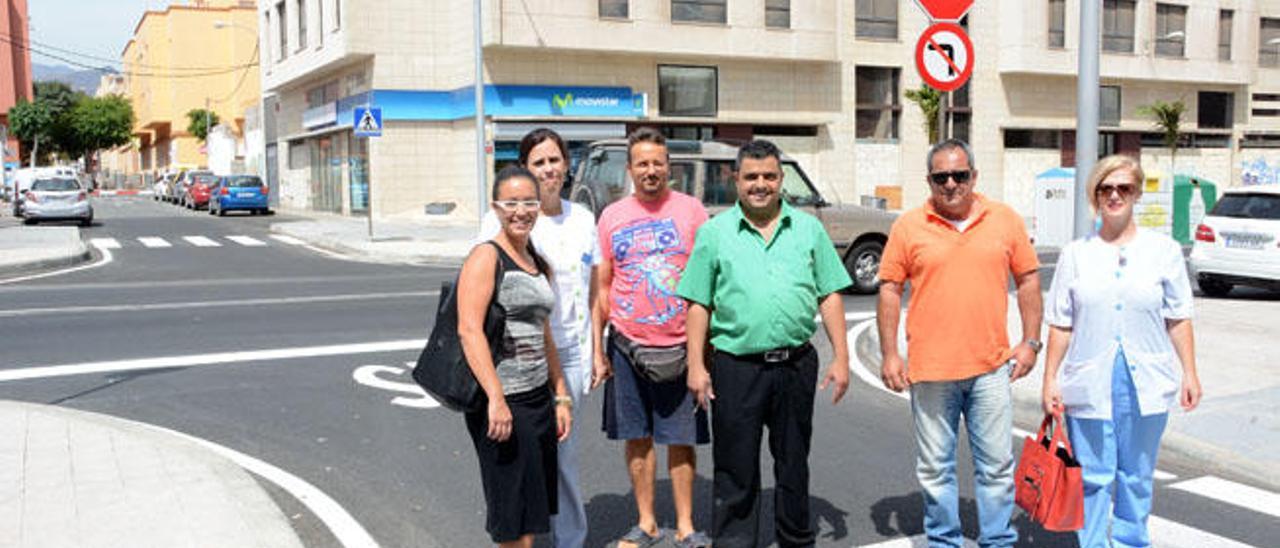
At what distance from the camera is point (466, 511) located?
17.5 feet

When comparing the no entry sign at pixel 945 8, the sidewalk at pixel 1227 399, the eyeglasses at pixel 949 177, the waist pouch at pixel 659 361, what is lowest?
the sidewalk at pixel 1227 399

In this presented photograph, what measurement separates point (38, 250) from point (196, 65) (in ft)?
198

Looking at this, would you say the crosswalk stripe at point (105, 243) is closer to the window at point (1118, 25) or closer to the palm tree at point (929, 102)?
the palm tree at point (929, 102)

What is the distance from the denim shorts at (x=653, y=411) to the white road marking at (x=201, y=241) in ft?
67.1

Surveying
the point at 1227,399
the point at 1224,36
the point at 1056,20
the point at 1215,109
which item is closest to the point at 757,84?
the point at 1056,20

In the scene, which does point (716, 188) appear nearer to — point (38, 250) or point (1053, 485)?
point (1053, 485)

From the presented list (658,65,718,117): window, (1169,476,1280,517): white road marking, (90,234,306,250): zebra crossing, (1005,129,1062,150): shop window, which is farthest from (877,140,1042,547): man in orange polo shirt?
(1005,129,1062,150): shop window

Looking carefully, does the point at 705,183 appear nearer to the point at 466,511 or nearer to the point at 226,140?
the point at 466,511

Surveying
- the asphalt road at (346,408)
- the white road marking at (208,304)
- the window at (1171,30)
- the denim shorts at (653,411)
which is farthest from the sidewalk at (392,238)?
the window at (1171,30)

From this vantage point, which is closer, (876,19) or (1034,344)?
(1034,344)

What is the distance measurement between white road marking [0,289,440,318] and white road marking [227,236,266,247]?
1053 centimetres

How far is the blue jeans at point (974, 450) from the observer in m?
4.29

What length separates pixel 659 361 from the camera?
463 cm

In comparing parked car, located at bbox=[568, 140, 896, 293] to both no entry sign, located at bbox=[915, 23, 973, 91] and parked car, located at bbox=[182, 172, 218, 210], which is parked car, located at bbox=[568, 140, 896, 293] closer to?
no entry sign, located at bbox=[915, 23, 973, 91]
